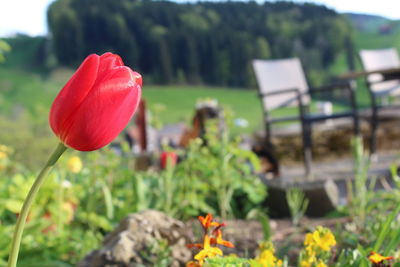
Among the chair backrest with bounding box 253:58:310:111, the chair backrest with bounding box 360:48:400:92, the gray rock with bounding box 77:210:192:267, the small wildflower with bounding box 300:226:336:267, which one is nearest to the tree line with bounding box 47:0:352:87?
the chair backrest with bounding box 360:48:400:92

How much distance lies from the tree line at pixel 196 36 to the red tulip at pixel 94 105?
129 feet

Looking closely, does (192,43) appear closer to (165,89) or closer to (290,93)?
(165,89)

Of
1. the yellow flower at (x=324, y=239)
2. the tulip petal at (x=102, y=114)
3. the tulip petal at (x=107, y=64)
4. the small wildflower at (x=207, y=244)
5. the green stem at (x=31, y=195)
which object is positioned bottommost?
the yellow flower at (x=324, y=239)

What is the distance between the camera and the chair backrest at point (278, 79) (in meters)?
4.84

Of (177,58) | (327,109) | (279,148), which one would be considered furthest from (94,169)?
(177,58)

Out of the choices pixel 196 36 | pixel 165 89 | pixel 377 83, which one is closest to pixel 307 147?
pixel 377 83

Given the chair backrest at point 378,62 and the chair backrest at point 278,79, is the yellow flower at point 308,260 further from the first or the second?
the chair backrest at point 378,62

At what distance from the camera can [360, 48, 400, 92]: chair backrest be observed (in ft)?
18.5

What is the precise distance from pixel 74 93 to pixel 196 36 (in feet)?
149

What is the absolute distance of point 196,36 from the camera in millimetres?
45062

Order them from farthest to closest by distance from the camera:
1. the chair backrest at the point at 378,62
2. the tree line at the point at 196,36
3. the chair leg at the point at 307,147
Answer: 1. the tree line at the point at 196,36
2. the chair backrest at the point at 378,62
3. the chair leg at the point at 307,147

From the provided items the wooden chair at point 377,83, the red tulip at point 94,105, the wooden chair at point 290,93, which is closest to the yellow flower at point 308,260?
the red tulip at point 94,105

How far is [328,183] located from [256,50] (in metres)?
42.8

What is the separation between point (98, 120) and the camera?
1.55 ft
